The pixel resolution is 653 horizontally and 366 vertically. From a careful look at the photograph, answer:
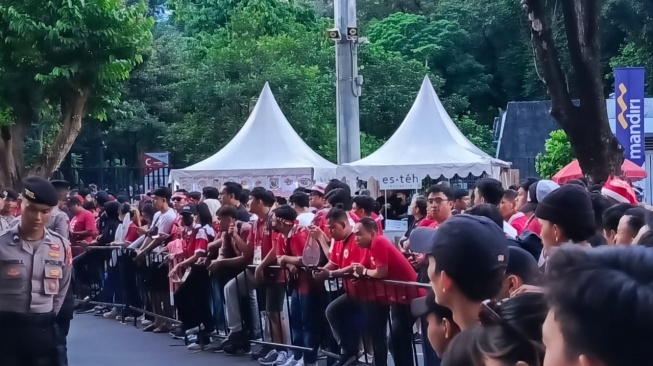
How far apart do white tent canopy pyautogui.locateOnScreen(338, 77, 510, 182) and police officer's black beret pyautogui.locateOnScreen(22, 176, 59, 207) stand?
1236cm

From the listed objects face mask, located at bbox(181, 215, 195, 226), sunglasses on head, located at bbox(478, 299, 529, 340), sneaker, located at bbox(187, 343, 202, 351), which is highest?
sunglasses on head, located at bbox(478, 299, 529, 340)

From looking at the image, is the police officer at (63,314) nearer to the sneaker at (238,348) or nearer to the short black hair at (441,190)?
the sneaker at (238,348)

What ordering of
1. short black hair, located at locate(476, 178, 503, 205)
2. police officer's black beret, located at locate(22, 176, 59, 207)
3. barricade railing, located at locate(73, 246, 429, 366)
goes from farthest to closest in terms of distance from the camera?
1. short black hair, located at locate(476, 178, 503, 205)
2. barricade railing, located at locate(73, 246, 429, 366)
3. police officer's black beret, located at locate(22, 176, 59, 207)

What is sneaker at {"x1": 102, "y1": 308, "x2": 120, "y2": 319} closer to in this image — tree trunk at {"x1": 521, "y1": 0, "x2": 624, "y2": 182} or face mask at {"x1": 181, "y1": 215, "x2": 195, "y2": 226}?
face mask at {"x1": 181, "y1": 215, "x2": 195, "y2": 226}

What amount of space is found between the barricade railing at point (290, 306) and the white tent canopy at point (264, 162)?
4.18m

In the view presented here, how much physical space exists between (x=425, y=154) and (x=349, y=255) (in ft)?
32.3

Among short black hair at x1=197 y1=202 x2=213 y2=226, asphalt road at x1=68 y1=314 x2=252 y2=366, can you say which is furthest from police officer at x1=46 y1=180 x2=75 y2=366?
short black hair at x1=197 y1=202 x2=213 y2=226

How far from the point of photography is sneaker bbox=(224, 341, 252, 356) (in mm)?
12859

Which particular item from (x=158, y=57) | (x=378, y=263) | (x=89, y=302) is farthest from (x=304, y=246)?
(x=158, y=57)

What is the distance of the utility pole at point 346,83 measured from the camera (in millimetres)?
20344

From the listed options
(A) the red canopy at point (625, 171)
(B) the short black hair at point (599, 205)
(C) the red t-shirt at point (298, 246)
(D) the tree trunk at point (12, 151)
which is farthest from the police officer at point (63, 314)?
(A) the red canopy at point (625, 171)

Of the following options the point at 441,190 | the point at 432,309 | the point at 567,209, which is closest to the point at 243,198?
the point at 441,190

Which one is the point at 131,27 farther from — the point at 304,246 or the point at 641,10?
the point at 641,10

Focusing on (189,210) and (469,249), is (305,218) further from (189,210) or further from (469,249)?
(469,249)
